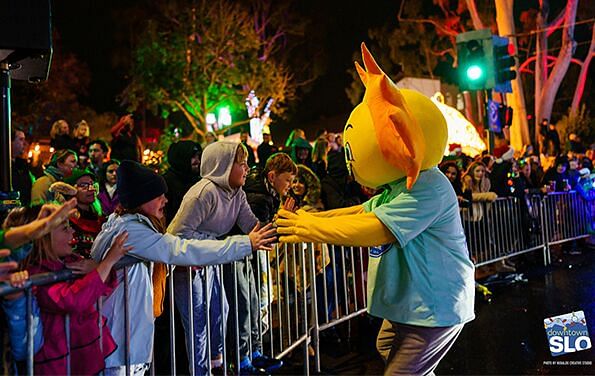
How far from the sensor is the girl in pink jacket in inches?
122

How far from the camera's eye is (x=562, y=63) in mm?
25328

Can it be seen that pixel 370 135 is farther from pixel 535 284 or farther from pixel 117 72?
pixel 117 72

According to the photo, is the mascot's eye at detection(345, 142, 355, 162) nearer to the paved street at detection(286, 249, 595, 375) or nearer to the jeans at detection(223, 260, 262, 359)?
the jeans at detection(223, 260, 262, 359)

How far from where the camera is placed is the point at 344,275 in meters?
6.84

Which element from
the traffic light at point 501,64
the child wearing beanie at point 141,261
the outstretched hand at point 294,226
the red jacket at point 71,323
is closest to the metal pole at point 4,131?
the child wearing beanie at point 141,261

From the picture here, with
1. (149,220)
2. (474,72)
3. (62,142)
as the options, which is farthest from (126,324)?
(474,72)

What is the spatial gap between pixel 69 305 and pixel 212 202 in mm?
A: 2008

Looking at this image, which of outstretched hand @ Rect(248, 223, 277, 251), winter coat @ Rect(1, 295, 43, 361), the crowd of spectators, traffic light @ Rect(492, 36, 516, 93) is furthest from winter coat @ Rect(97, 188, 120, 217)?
traffic light @ Rect(492, 36, 516, 93)

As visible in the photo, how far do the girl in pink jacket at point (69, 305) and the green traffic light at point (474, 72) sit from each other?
10245 millimetres

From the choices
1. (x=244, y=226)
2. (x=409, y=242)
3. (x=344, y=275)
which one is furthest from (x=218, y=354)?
(x=409, y=242)

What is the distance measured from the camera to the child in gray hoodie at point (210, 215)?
492 cm

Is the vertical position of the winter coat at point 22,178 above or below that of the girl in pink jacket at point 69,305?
above

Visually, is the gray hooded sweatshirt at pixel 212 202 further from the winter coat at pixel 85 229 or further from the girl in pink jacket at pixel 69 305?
the girl in pink jacket at pixel 69 305

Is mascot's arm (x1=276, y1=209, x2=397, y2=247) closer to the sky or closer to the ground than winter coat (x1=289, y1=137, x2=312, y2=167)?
closer to the ground
